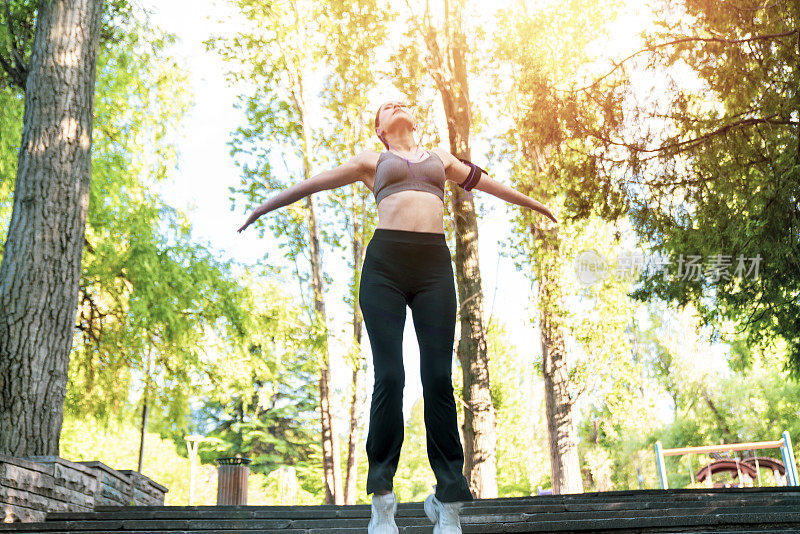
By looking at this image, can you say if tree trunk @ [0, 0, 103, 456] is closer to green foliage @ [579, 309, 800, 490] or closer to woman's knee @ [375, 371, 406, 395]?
woman's knee @ [375, 371, 406, 395]

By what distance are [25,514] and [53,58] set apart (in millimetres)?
4650

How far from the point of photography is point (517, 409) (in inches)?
1348

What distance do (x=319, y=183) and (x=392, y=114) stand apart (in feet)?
1.77

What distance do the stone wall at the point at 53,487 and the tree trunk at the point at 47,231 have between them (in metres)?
0.47

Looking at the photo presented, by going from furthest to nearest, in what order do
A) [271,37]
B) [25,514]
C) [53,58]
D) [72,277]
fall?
[271,37], [53,58], [72,277], [25,514]

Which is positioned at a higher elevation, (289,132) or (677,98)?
(289,132)

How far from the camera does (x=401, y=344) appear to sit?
3.70 metres

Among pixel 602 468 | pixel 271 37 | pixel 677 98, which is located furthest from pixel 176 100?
pixel 602 468

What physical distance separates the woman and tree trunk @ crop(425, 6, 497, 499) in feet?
21.2

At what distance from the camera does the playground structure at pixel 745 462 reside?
13.4m

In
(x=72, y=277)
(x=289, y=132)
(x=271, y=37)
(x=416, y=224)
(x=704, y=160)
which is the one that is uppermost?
(x=271, y=37)

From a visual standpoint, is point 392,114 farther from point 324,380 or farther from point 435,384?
point 324,380

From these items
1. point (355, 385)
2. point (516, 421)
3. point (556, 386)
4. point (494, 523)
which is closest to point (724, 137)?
point (494, 523)

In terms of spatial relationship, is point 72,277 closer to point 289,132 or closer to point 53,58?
point 53,58
